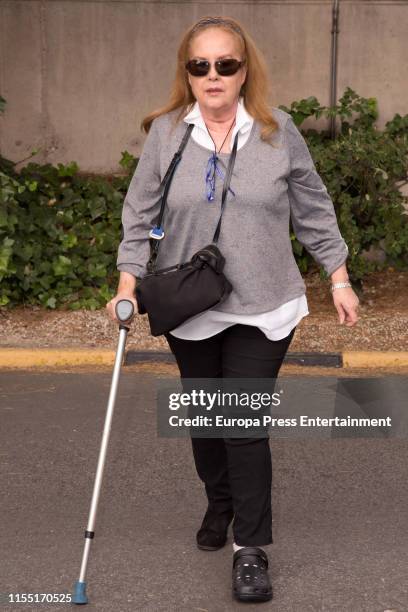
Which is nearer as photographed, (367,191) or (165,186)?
(165,186)

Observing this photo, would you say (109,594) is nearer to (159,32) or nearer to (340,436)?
(340,436)

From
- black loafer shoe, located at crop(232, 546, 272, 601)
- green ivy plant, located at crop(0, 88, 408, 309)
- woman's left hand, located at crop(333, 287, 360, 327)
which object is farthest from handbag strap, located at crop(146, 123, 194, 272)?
green ivy plant, located at crop(0, 88, 408, 309)

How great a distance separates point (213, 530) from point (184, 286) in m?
1.14

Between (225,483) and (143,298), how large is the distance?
2.81 feet

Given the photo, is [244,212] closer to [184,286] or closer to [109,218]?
[184,286]

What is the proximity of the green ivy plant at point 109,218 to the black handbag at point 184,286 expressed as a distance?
15.6 feet

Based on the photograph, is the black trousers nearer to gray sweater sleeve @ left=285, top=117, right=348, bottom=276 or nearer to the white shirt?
the white shirt

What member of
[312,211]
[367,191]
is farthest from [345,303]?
[367,191]

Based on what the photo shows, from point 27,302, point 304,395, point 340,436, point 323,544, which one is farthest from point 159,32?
point 323,544

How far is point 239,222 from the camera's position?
3941 mm

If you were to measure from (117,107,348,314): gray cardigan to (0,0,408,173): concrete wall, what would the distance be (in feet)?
20.2

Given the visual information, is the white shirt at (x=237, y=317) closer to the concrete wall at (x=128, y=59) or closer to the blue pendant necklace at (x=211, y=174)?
the blue pendant necklace at (x=211, y=174)

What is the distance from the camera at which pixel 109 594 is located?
4184mm

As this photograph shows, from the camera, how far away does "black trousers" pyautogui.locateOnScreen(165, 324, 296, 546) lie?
159 inches
